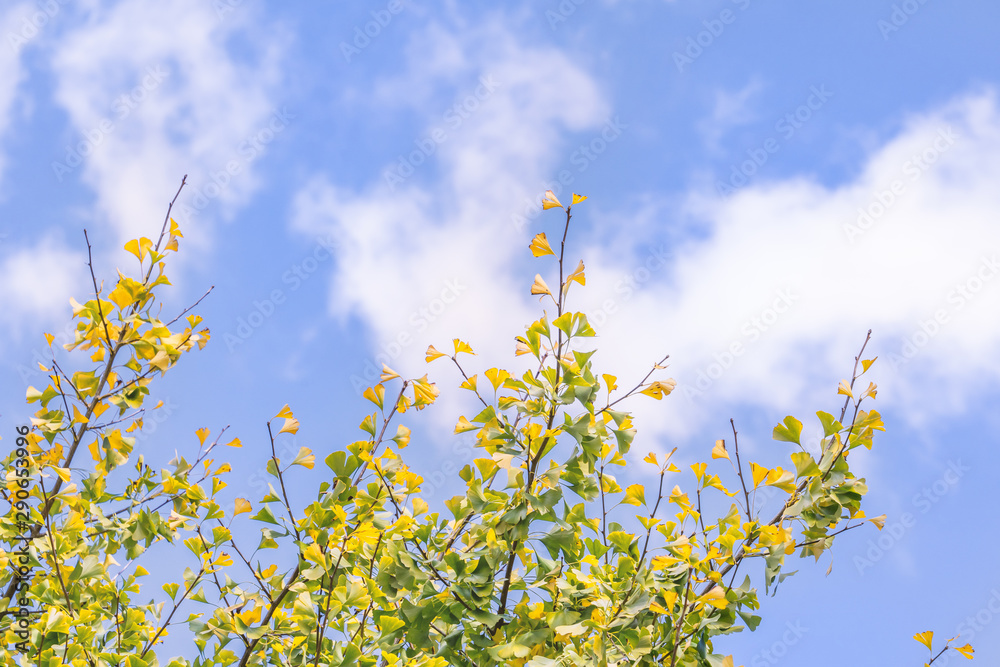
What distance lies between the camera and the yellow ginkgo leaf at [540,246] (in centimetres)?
324

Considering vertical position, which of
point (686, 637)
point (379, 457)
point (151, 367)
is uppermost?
point (151, 367)

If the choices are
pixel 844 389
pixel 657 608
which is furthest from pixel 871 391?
pixel 657 608

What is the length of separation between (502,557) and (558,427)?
63 cm

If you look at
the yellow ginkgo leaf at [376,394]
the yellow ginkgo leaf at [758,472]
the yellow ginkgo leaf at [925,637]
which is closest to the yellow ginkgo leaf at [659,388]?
the yellow ginkgo leaf at [758,472]

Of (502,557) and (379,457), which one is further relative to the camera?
(379,457)

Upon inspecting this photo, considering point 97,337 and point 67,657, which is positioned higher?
point 97,337

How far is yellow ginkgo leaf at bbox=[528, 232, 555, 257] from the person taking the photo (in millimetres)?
3238

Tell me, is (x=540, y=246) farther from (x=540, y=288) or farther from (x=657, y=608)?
(x=657, y=608)

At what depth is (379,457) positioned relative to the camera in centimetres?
359

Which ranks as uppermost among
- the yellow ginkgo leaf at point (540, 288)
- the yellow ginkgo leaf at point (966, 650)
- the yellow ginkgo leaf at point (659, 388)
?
the yellow ginkgo leaf at point (540, 288)

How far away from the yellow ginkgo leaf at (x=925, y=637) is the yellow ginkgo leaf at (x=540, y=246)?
2630 millimetres

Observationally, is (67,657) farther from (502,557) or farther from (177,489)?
(502,557)

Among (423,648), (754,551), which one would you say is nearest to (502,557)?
(423,648)

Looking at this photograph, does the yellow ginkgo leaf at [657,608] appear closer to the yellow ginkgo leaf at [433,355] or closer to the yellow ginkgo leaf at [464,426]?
the yellow ginkgo leaf at [464,426]
